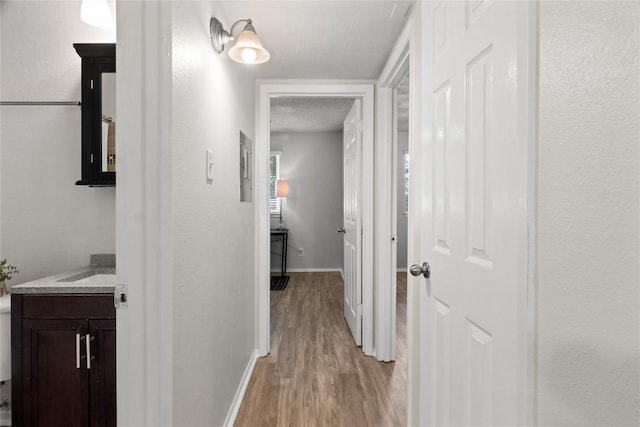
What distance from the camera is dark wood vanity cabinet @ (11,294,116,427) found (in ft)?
4.57

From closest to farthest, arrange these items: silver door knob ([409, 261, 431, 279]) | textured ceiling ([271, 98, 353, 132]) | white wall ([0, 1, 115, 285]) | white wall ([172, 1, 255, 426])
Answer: white wall ([172, 1, 255, 426])
silver door knob ([409, 261, 431, 279])
white wall ([0, 1, 115, 285])
textured ceiling ([271, 98, 353, 132])

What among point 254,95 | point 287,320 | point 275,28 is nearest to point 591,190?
point 275,28

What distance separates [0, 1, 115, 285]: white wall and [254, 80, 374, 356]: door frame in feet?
3.38

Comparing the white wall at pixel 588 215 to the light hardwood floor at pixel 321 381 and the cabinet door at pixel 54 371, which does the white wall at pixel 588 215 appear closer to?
the light hardwood floor at pixel 321 381

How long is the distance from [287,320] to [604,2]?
3262mm

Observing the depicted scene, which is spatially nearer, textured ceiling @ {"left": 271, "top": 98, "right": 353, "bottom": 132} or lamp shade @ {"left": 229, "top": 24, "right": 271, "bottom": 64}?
lamp shade @ {"left": 229, "top": 24, "right": 271, "bottom": 64}

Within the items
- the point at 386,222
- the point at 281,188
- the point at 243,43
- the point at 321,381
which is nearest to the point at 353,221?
the point at 386,222

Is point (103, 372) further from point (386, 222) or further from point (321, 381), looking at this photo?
point (386, 222)

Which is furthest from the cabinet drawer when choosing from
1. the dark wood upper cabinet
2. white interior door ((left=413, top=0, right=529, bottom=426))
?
white interior door ((left=413, top=0, right=529, bottom=426))

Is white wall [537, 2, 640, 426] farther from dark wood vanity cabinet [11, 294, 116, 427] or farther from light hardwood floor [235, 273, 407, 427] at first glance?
dark wood vanity cabinet [11, 294, 116, 427]

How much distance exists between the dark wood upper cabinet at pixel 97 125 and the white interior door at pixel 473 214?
158 centimetres

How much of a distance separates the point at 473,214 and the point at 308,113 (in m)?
3.84

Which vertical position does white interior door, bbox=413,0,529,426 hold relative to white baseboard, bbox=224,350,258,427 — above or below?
above

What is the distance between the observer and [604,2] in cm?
58
